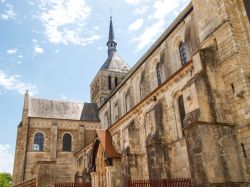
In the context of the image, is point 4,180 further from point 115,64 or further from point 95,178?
point 95,178

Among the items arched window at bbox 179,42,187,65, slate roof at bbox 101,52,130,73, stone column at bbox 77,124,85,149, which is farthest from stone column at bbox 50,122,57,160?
arched window at bbox 179,42,187,65

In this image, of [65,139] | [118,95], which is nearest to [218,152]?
[118,95]

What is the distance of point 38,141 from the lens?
104 ft

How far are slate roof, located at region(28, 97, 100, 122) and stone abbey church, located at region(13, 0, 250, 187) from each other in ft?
25.2

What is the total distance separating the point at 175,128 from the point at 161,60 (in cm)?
717

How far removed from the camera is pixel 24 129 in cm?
3095

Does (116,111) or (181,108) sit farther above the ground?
(116,111)

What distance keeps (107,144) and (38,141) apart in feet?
53.4

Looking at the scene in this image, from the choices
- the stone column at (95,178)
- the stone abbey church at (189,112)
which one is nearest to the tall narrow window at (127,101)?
the stone abbey church at (189,112)

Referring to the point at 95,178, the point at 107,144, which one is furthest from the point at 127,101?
the point at 95,178

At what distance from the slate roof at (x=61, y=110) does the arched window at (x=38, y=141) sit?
2438 mm

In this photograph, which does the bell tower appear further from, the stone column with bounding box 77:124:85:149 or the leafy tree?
the leafy tree

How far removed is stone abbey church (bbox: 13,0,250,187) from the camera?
950 cm

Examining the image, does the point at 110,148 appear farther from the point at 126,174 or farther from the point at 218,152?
the point at 218,152
